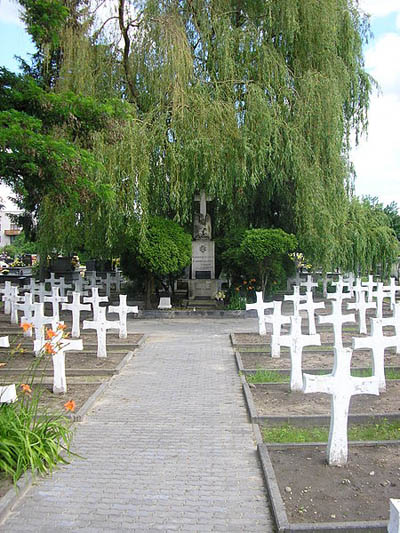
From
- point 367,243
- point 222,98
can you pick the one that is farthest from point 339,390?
point 367,243

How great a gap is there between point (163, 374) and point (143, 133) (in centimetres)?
832

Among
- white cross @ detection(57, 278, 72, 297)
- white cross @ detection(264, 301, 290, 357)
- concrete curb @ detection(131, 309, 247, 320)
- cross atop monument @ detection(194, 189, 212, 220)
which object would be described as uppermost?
cross atop monument @ detection(194, 189, 212, 220)

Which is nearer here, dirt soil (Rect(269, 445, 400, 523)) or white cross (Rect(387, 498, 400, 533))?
white cross (Rect(387, 498, 400, 533))

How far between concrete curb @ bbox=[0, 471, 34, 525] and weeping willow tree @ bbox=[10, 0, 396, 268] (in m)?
10.4

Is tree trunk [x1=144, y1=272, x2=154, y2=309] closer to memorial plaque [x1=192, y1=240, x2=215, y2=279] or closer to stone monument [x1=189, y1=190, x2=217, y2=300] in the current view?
stone monument [x1=189, y1=190, x2=217, y2=300]

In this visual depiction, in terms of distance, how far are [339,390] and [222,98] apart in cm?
1298

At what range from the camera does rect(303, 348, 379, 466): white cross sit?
459cm

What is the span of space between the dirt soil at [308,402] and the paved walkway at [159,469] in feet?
1.06

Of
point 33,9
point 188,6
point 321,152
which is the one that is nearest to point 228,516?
point 33,9

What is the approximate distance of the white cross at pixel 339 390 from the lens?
459cm

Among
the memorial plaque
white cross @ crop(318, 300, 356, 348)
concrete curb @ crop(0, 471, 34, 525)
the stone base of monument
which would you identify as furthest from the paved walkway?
the memorial plaque

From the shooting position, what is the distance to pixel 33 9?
8734 mm

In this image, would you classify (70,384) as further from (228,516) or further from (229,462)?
(228,516)

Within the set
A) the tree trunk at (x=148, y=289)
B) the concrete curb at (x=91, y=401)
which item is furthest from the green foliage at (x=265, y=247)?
the concrete curb at (x=91, y=401)
